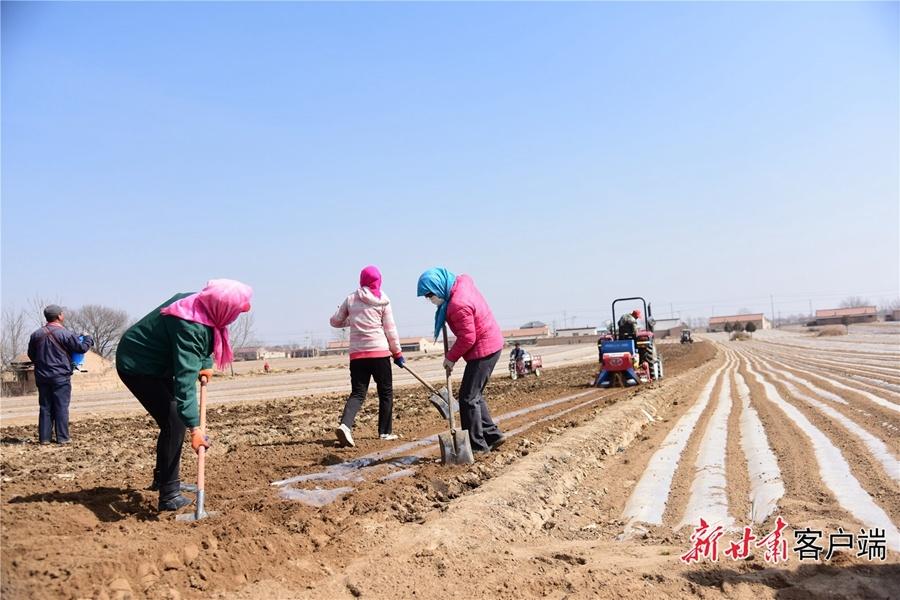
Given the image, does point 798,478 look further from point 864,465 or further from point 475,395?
point 475,395

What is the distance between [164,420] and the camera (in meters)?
4.19

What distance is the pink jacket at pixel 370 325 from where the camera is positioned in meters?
6.40

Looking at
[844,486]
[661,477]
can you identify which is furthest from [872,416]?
[661,477]

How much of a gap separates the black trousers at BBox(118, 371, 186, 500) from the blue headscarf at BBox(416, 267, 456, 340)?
2.27m

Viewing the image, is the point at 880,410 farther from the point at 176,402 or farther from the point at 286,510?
the point at 176,402

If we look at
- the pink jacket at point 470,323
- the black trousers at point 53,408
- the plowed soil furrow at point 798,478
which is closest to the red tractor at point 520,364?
the plowed soil furrow at point 798,478

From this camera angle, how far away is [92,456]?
6.53 m

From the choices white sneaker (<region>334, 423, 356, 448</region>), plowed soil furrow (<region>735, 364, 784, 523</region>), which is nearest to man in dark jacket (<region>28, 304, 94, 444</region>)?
white sneaker (<region>334, 423, 356, 448</region>)

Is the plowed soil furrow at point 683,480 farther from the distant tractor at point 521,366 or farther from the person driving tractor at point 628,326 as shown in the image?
the distant tractor at point 521,366

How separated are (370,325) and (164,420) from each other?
2.53 metres

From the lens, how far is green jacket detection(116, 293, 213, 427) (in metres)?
3.87

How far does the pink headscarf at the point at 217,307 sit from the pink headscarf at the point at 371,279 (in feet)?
7.69

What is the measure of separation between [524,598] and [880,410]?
7673 mm

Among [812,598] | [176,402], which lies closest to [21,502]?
[176,402]
